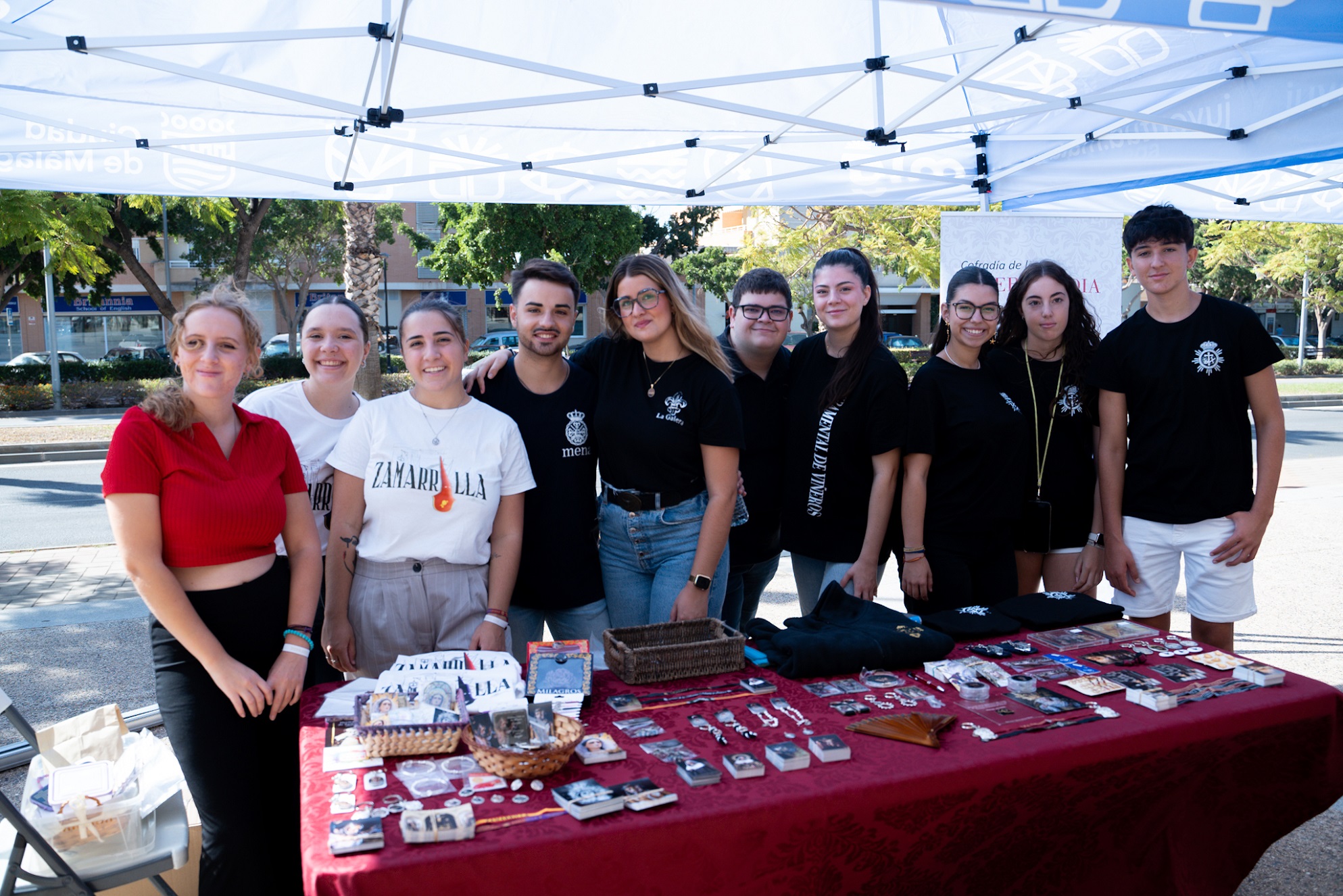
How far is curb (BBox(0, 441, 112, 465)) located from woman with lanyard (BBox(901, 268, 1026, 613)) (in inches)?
496

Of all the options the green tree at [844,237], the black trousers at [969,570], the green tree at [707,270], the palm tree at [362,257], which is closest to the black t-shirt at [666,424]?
the black trousers at [969,570]

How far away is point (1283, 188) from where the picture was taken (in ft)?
20.4

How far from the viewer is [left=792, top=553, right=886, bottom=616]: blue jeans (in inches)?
131

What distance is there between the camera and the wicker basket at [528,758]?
5.68ft

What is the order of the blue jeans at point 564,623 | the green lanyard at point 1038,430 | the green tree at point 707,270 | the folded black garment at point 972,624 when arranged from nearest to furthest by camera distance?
the folded black garment at point 972,624
the blue jeans at point 564,623
the green lanyard at point 1038,430
the green tree at point 707,270

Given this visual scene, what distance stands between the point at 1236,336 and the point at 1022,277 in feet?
2.58

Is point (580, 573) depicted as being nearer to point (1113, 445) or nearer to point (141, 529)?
point (141, 529)

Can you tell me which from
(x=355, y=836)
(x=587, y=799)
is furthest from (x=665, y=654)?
(x=355, y=836)

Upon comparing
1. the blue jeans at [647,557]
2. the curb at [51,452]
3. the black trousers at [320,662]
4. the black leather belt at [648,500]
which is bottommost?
the curb at [51,452]

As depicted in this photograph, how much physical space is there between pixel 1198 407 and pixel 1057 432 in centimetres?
49

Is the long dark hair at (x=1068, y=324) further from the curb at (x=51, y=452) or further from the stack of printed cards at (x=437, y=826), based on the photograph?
the curb at (x=51, y=452)

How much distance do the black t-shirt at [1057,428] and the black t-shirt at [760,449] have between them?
826 mm

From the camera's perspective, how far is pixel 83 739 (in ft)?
7.88

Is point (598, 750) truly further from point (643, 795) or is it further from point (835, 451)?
point (835, 451)
